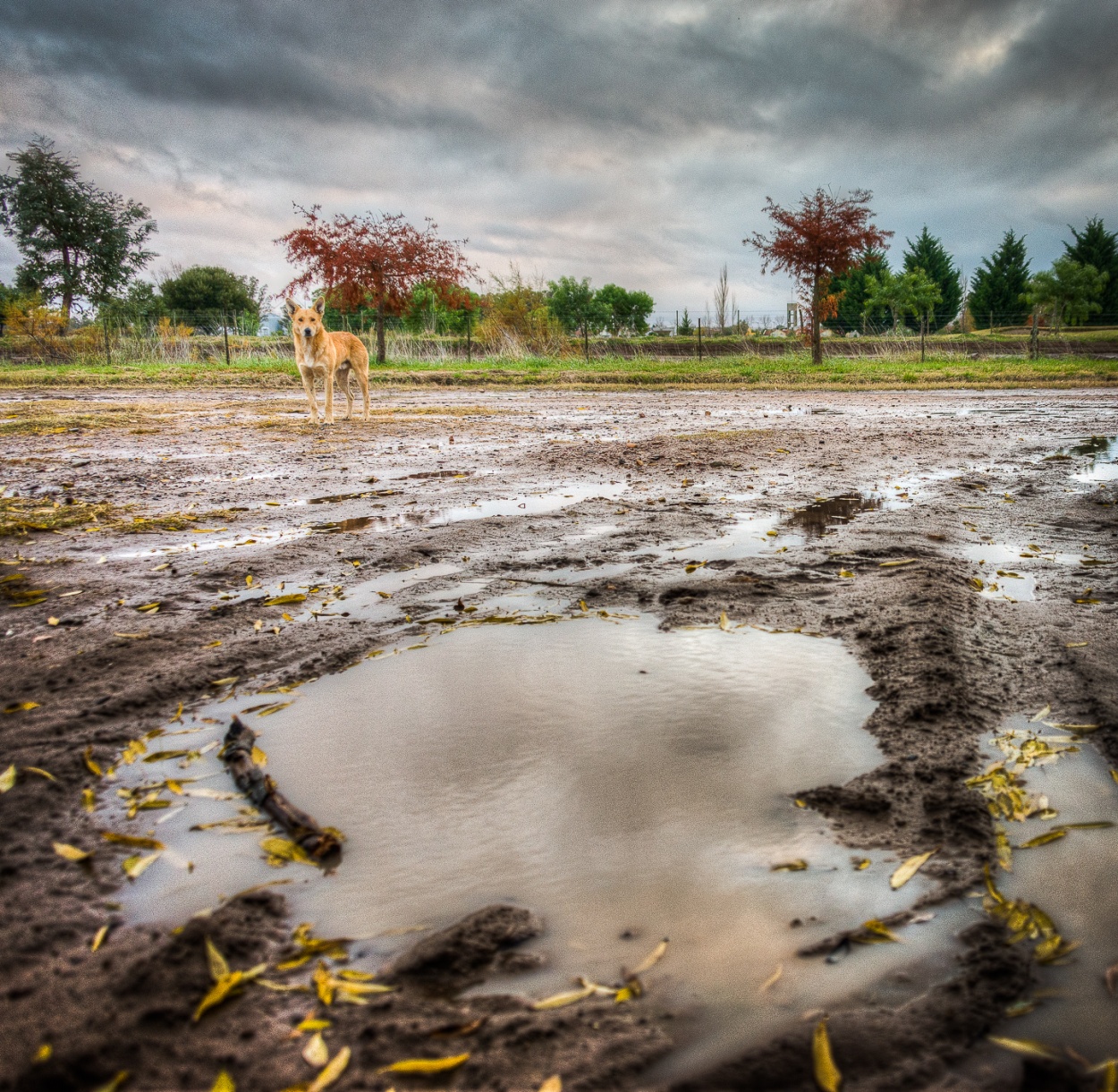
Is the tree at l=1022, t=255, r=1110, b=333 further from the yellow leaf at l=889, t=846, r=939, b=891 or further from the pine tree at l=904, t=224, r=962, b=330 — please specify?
the yellow leaf at l=889, t=846, r=939, b=891

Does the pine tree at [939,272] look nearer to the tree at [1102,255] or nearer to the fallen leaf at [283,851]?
the tree at [1102,255]

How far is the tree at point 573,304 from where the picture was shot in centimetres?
4541

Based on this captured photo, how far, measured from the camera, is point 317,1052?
1188mm

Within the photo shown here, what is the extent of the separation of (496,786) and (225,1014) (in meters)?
0.82

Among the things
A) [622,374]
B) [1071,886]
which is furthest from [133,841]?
[622,374]

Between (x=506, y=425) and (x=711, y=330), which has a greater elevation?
(x=711, y=330)

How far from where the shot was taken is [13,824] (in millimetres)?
1740

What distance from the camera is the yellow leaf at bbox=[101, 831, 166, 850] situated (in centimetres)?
171

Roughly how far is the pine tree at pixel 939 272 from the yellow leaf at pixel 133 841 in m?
52.8

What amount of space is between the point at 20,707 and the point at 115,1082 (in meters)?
1.56

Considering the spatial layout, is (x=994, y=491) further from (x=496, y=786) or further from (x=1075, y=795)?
(x=496, y=786)

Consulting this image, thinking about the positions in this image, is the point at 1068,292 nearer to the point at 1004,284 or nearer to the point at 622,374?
the point at 1004,284

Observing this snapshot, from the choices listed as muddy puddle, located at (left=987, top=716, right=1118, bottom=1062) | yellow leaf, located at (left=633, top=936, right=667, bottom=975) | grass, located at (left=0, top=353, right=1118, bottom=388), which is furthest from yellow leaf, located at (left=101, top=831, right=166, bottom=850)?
grass, located at (left=0, top=353, right=1118, bottom=388)

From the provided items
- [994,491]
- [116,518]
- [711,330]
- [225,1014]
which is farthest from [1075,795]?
[711,330]
